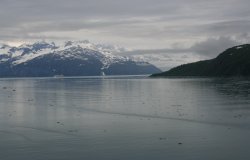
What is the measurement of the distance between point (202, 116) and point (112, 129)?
15528 mm

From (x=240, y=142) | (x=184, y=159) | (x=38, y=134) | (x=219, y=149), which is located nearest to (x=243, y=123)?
(x=240, y=142)

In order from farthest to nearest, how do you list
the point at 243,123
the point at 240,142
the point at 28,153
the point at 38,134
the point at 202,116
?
1. the point at 202,116
2. the point at 243,123
3. the point at 38,134
4. the point at 240,142
5. the point at 28,153

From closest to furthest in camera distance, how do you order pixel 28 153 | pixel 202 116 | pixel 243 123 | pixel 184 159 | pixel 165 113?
1. pixel 184 159
2. pixel 28 153
3. pixel 243 123
4. pixel 202 116
5. pixel 165 113

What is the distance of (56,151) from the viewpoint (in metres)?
36.7

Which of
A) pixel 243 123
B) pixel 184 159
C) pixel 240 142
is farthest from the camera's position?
pixel 243 123

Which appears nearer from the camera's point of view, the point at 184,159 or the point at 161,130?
the point at 184,159

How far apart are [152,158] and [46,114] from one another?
35886mm

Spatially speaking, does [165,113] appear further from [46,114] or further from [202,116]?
[46,114]

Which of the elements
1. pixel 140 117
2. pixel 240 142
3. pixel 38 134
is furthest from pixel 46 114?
pixel 240 142

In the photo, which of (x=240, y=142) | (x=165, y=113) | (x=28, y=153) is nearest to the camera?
(x=28, y=153)

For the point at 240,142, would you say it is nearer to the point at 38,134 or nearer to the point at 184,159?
the point at 184,159

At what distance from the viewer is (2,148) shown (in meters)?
38.8

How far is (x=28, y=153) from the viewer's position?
36188mm

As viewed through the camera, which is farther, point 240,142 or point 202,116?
point 202,116
